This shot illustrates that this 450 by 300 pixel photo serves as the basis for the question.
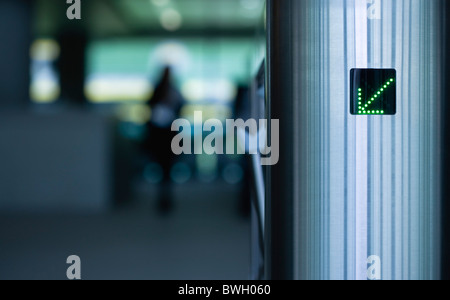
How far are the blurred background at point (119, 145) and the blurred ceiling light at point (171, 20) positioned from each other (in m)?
0.03

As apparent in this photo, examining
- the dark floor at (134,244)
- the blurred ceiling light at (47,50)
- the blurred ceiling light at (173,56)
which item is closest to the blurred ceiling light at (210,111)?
the blurred ceiling light at (173,56)

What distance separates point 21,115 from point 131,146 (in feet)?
6.04

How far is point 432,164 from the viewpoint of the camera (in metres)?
1.08

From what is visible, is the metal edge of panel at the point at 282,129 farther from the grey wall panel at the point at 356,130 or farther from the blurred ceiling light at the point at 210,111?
the blurred ceiling light at the point at 210,111

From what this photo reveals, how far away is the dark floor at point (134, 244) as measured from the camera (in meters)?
2.73

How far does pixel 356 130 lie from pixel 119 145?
517 cm

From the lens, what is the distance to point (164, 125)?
17.1 feet

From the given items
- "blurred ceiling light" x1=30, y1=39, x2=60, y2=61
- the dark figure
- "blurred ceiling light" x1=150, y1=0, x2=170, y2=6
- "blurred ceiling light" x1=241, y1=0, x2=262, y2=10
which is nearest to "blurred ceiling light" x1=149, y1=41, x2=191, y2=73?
"blurred ceiling light" x1=150, y1=0, x2=170, y2=6

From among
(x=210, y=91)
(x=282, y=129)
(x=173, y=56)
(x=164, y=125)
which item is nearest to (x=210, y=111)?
(x=210, y=91)

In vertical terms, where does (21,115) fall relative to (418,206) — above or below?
above

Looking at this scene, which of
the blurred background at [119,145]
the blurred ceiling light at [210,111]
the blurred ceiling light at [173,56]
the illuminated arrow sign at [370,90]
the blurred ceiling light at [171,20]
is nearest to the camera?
the illuminated arrow sign at [370,90]

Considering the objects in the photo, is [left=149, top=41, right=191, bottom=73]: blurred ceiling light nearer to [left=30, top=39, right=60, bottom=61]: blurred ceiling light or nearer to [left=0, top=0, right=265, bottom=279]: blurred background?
[left=0, top=0, right=265, bottom=279]: blurred background
